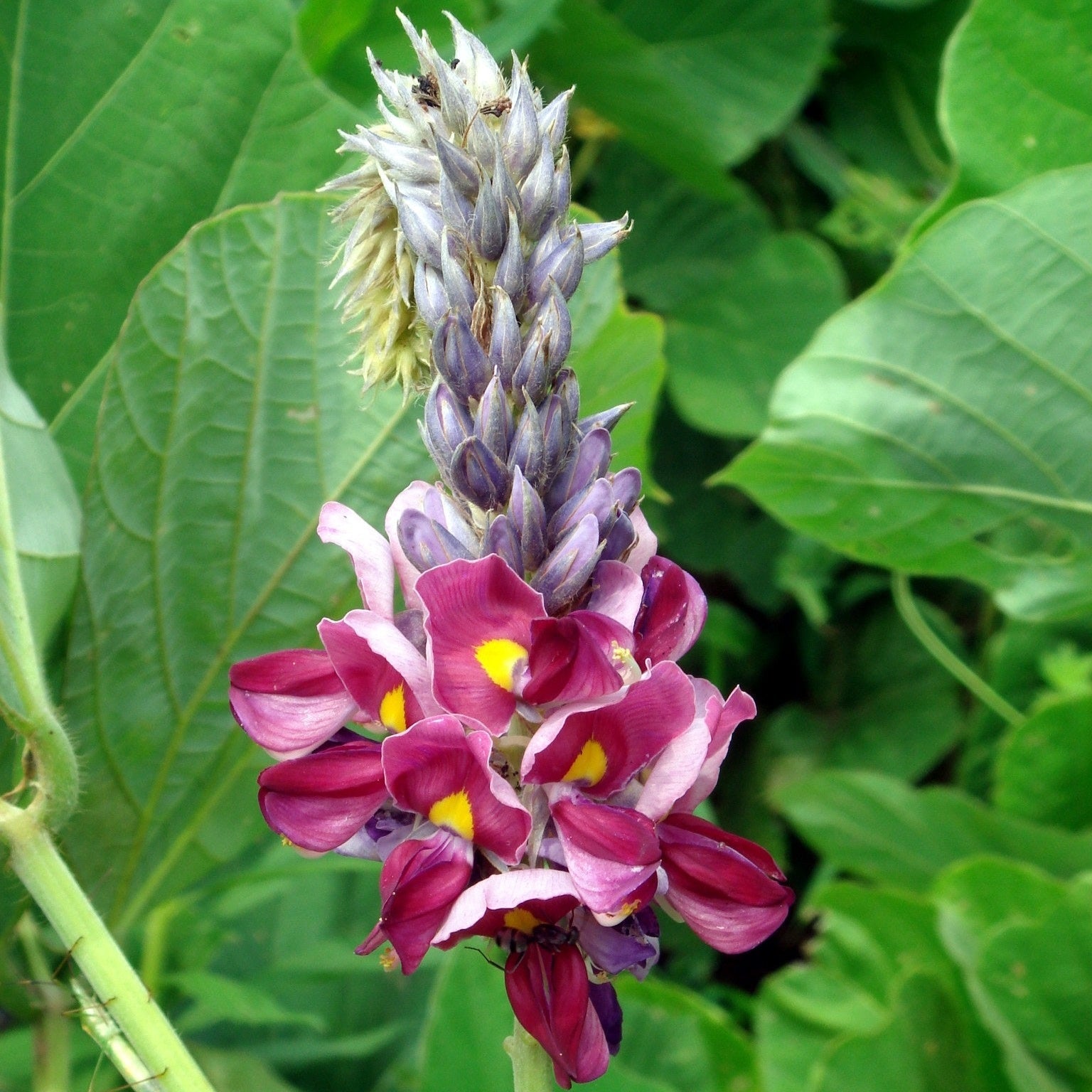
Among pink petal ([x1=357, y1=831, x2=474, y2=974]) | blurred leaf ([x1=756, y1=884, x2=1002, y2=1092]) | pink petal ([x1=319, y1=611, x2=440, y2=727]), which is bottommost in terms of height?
blurred leaf ([x1=756, y1=884, x2=1002, y2=1092])

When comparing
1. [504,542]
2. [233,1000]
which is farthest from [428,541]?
[233,1000]

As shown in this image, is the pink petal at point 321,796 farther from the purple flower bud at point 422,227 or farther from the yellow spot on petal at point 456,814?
the purple flower bud at point 422,227

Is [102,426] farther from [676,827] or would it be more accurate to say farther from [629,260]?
[629,260]

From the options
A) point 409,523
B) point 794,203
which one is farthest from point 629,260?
point 409,523

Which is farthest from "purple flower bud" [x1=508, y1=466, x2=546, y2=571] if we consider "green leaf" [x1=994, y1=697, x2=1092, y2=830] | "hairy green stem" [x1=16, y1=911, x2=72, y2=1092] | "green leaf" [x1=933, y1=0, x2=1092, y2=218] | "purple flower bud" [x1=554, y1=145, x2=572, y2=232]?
"green leaf" [x1=994, y1=697, x2=1092, y2=830]

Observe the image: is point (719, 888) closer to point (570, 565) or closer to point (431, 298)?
point (570, 565)

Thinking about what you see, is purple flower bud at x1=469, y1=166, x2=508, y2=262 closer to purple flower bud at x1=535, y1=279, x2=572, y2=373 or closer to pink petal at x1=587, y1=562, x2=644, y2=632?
purple flower bud at x1=535, y1=279, x2=572, y2=373

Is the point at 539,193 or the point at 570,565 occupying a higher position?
the point at 539,193
